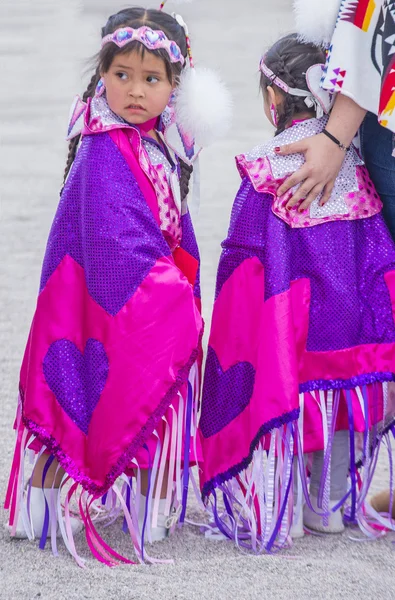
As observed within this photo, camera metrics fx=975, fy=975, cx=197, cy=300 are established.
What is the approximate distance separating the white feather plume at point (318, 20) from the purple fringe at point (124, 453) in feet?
2.33

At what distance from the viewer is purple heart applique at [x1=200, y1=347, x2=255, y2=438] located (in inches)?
80.4

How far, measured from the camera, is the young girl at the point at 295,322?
2020mm

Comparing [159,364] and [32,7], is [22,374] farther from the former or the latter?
[32,7]

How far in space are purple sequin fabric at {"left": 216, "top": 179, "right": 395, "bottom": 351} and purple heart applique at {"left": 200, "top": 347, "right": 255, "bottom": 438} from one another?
15 centimetres


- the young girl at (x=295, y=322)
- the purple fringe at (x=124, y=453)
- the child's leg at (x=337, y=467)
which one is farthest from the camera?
the child's leg at (x=337, y=467)

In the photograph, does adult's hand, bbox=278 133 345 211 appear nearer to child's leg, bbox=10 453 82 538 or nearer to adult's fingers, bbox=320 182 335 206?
adult's fingers, bbox=320 182 335 206

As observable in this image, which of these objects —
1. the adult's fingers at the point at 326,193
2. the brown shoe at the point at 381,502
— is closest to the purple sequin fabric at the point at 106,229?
the adult's fingers at the point at 326,193

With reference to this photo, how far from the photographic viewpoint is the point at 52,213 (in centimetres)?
496

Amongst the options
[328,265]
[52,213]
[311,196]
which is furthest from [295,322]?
[52,213]

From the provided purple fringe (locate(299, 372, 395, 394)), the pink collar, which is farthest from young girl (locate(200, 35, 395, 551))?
the pink collar

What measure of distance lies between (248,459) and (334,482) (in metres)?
0.25

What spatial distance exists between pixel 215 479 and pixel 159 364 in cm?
30

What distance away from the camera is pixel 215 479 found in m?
2.06

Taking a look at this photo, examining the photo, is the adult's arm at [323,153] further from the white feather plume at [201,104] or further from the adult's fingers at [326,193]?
the white feather plume at [201,104]
